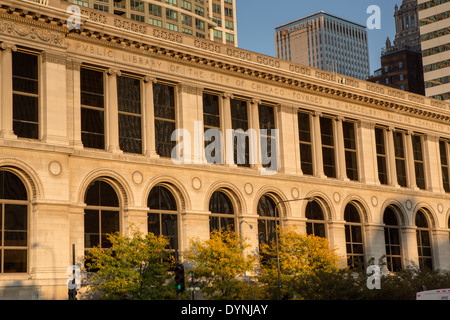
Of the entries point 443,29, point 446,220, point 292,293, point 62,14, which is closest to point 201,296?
point 292,293

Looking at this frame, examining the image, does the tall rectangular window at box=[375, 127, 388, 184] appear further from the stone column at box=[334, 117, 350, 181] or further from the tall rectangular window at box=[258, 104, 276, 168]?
the tall rectangular window at box=[258, 104, 276, 168]

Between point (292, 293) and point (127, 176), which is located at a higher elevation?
point (127, 176)

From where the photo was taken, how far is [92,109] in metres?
49.1

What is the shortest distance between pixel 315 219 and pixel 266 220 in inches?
241

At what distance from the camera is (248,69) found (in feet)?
195

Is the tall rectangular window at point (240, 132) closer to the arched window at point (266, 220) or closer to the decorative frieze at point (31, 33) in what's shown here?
the arched window at point (266, 220)

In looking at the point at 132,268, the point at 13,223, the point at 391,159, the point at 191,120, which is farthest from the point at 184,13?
the point at 13,223

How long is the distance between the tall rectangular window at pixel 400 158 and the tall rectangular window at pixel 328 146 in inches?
391

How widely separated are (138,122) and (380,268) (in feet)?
90.7

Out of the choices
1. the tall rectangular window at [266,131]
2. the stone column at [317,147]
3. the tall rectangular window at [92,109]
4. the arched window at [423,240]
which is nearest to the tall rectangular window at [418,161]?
the arched window at [423,240]

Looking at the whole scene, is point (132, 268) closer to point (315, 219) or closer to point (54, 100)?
point (54, 100)

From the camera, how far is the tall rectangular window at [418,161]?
75.2 m

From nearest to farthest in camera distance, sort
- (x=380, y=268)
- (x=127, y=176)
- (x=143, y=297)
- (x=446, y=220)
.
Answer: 1. (x=143, y=297)
2. (x=127, y=176)
3. (x=380, y=268)
4. (x=446, y=220)

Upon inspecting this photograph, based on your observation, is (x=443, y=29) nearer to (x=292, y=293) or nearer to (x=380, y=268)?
(x=380, y=268)
